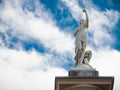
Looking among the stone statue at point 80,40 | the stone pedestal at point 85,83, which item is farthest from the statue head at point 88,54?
the stone pedestal at point 85,83

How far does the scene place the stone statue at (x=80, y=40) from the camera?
16.8 metres

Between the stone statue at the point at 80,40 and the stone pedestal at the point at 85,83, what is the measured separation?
5.88 feet

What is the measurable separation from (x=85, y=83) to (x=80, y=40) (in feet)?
10.6

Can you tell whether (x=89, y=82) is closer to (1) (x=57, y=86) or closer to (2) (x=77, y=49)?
(1) (x=57, y=86)

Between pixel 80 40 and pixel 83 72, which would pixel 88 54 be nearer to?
pixel 80 40

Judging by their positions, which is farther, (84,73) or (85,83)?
(84,73)

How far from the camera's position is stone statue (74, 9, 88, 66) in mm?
16755

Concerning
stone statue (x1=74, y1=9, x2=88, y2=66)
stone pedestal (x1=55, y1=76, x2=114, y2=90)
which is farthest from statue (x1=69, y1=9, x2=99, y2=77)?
stone pedestal (x1=55, y1=76, x2=114, y2=90)

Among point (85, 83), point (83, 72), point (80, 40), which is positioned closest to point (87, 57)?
point (80, 40)

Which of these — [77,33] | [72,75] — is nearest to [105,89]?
[72,75]

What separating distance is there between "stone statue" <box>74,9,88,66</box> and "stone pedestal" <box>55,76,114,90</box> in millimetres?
1793

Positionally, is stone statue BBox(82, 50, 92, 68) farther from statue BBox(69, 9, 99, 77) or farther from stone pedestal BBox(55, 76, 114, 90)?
stone pedestal BBox(55, 76, 114, 90)

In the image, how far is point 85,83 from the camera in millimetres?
14695

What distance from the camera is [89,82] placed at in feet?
48.3
